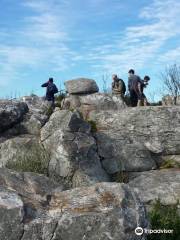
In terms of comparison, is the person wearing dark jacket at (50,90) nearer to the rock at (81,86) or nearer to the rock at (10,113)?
the rock at (81,86)

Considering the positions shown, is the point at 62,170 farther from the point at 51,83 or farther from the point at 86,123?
the point at 51,83

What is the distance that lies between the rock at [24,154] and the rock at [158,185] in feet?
9.43

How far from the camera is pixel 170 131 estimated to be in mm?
17109

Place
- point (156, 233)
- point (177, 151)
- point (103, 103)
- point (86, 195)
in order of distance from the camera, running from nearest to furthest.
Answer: point (86, 195) → point (156, 233) → point (177, 151) → point (103, 103)

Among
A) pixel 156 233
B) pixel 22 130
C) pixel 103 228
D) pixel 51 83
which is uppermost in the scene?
pixel 51 83

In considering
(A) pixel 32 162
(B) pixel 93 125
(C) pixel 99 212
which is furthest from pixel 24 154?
(C) pixel 99 212

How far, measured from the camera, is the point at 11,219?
281 inches

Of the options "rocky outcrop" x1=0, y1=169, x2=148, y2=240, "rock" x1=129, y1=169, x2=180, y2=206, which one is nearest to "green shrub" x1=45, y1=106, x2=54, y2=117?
"rock" x1=129, y1=169, x2=180, y2=206

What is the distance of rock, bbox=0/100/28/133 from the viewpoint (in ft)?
53.5

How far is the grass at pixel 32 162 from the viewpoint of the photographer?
43.4 ft

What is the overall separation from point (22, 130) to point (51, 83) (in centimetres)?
349

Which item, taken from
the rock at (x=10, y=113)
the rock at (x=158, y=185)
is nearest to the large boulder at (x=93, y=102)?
the rock at (x=10, y=113)

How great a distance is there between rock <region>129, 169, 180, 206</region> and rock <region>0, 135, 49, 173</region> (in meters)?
2.87

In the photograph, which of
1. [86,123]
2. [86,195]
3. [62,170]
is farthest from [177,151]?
[86,195]
